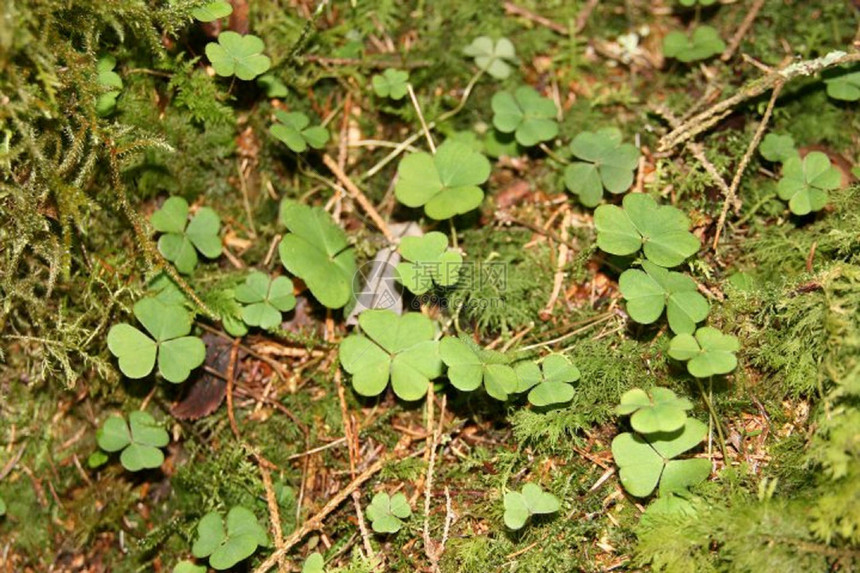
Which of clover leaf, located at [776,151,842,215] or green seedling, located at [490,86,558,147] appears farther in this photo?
green seedling, located at [490,86,558,147]

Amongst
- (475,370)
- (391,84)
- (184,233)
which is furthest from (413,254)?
(184,233)

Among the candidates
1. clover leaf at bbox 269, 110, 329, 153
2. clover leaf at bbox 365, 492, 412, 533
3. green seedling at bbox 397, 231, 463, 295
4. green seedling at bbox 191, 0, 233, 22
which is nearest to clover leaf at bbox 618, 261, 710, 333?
green seedling at bbox 397, 231, 463, 295

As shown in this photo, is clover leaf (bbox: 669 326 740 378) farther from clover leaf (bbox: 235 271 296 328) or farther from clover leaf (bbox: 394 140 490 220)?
clover leaf (bbox: 235 271 296 328)

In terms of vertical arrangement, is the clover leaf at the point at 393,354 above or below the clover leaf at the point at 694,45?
below

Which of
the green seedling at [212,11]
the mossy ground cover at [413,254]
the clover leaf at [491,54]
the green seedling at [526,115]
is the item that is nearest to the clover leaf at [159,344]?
the mossy ground cover at [413,254]

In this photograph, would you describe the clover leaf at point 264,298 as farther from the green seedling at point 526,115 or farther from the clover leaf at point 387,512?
the green seedling at point 526,115

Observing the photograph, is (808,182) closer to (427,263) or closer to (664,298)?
(664,298)
